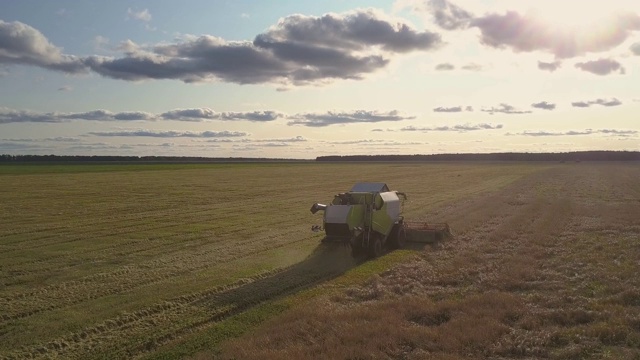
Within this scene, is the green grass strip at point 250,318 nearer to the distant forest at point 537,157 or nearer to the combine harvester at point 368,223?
the combine harvester at point 368,223

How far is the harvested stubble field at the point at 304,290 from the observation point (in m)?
10.1

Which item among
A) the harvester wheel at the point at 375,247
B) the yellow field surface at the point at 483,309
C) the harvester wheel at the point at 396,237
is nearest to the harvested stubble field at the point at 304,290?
the yellow field surface at the point at 483,309

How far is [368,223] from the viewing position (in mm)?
18219

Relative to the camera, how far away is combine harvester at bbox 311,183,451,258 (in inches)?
695

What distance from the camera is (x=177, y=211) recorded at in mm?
30672

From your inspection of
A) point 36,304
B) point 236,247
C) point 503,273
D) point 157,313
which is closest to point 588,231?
point 503,273

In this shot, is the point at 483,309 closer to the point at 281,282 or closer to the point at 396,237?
the point at 281,282

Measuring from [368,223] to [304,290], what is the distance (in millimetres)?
4584

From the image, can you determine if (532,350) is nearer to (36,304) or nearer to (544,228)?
(36,304)

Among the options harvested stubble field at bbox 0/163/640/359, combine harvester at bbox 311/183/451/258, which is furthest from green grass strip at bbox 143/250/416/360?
combine harvester at bbox 311/183/451/258

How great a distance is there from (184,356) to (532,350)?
5.71m

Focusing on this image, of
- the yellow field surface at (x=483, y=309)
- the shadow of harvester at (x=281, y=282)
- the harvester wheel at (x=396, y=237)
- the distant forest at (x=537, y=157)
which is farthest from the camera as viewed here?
the distant forest at (x=537, y=157)

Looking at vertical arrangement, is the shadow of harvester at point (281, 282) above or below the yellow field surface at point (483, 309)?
below

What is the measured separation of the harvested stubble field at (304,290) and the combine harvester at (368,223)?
666 millimetres
